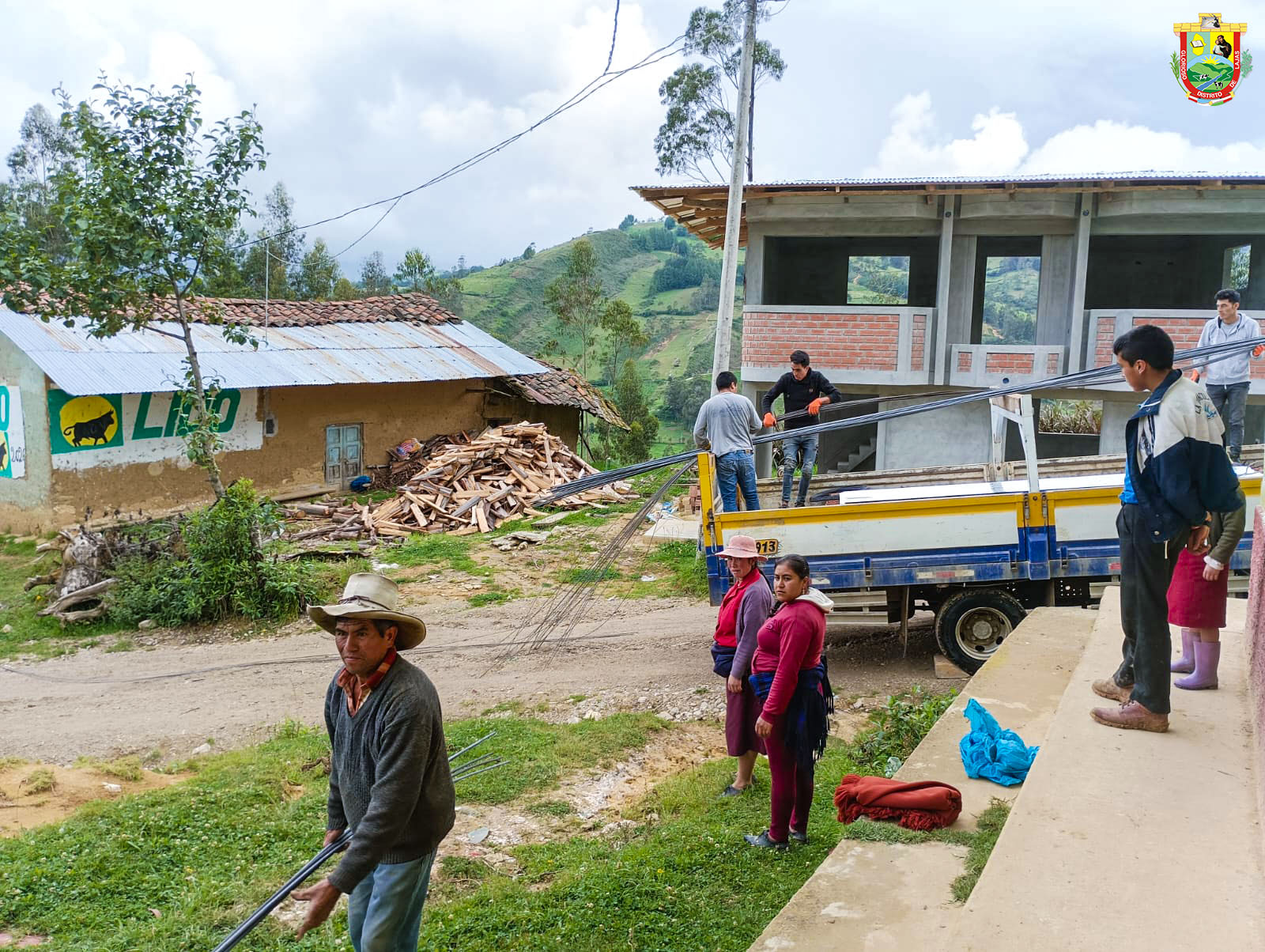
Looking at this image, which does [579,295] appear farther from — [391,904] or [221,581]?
[391,904]

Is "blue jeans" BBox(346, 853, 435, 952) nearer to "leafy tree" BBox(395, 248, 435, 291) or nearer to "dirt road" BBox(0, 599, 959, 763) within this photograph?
"dirt road" BBox(0, 599, 959, 763)

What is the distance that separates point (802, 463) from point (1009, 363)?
6208mm

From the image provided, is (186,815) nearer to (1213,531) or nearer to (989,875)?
(989,875)

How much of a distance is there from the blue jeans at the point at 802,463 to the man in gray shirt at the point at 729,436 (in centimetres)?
65

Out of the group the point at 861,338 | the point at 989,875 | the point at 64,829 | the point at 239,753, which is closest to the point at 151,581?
the point at 239,753

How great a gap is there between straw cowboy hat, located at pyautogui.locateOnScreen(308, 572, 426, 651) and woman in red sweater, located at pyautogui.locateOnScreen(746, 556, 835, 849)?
7.06 ft

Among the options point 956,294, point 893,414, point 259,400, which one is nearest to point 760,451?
point 956,294

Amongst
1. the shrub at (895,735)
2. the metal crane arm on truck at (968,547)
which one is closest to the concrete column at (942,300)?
the metal crane arm on truck at (968,547)

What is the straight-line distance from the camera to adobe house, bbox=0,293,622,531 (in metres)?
16.4

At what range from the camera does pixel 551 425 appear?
25.5 metres

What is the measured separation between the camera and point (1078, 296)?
1498cm

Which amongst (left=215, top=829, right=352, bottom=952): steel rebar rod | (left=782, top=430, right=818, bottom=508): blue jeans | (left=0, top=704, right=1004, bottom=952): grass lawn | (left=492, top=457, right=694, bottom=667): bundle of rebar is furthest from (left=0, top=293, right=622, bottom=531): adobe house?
(left=215, top=829, right=352, bottom=952): steel rebar rod

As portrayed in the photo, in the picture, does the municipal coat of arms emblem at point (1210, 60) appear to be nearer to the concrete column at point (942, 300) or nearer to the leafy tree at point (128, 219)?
the concrete column at point (942, 300)

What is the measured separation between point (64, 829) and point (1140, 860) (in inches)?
238
